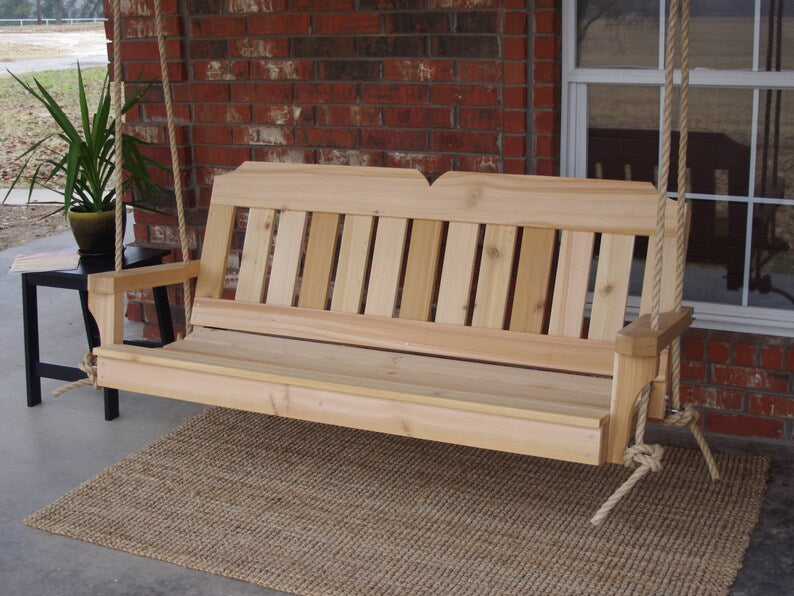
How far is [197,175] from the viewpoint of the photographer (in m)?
4.42

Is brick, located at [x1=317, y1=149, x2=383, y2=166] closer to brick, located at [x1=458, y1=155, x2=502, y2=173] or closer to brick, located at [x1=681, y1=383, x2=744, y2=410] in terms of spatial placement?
brick, located at [x1=458, y1=155, x2=502, y2=173]

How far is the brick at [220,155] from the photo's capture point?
4309 millimetres

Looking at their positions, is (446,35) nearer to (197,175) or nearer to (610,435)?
(197,175)

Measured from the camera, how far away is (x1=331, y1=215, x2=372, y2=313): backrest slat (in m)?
3.49

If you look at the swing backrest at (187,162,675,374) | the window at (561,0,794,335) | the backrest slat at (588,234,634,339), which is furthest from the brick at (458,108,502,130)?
the backrest slat at (588,234,634,339)

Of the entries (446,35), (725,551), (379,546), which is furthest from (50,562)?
(446,35)

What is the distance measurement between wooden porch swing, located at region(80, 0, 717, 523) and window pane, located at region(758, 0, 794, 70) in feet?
2.43

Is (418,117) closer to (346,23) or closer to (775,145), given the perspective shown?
(346,23)

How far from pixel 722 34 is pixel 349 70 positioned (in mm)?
1374

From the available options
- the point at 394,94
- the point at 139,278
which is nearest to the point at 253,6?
the point at 394,94

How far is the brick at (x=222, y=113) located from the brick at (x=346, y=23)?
47cm

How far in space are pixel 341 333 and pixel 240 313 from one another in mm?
385

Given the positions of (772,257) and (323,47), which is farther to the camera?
(323,47)

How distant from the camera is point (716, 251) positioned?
3.67 metres
